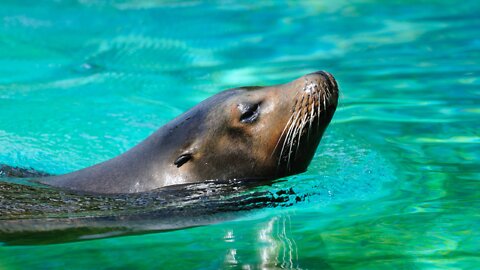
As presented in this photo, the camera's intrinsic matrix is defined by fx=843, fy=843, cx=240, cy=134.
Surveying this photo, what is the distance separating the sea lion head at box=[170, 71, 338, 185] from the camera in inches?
218

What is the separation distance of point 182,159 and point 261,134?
0.55m

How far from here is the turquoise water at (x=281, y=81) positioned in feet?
14.4

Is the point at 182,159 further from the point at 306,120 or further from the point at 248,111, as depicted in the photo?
the point at 306,120

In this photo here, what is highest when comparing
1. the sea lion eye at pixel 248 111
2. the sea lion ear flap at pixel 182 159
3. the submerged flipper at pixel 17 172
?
the submerged flipper at pixel 17 172

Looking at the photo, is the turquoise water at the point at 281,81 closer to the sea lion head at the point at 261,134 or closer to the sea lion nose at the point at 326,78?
the sea lion head at the point at 261,134

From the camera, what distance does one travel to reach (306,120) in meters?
5.49

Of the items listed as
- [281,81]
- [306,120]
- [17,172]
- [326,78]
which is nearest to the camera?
[306,120]

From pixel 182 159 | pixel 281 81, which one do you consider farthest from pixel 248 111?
pixel 281 81

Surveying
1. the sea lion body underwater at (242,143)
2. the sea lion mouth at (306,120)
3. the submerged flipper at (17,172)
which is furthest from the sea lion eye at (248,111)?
the submerged flipper at (17,172)

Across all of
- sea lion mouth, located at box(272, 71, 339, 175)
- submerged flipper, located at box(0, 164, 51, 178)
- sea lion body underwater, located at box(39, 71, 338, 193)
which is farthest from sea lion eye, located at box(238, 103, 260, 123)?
submerged flipper, located at box(0, 164, 51, 178)

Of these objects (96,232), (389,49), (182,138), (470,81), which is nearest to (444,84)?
(470,81)

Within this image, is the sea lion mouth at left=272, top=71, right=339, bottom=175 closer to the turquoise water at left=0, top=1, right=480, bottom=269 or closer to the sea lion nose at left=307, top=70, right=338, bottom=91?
the sea lion nose at left=307, top=70, right=338, bottom=91

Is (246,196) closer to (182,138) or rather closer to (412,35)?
(182,138)

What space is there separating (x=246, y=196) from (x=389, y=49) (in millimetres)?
5944
